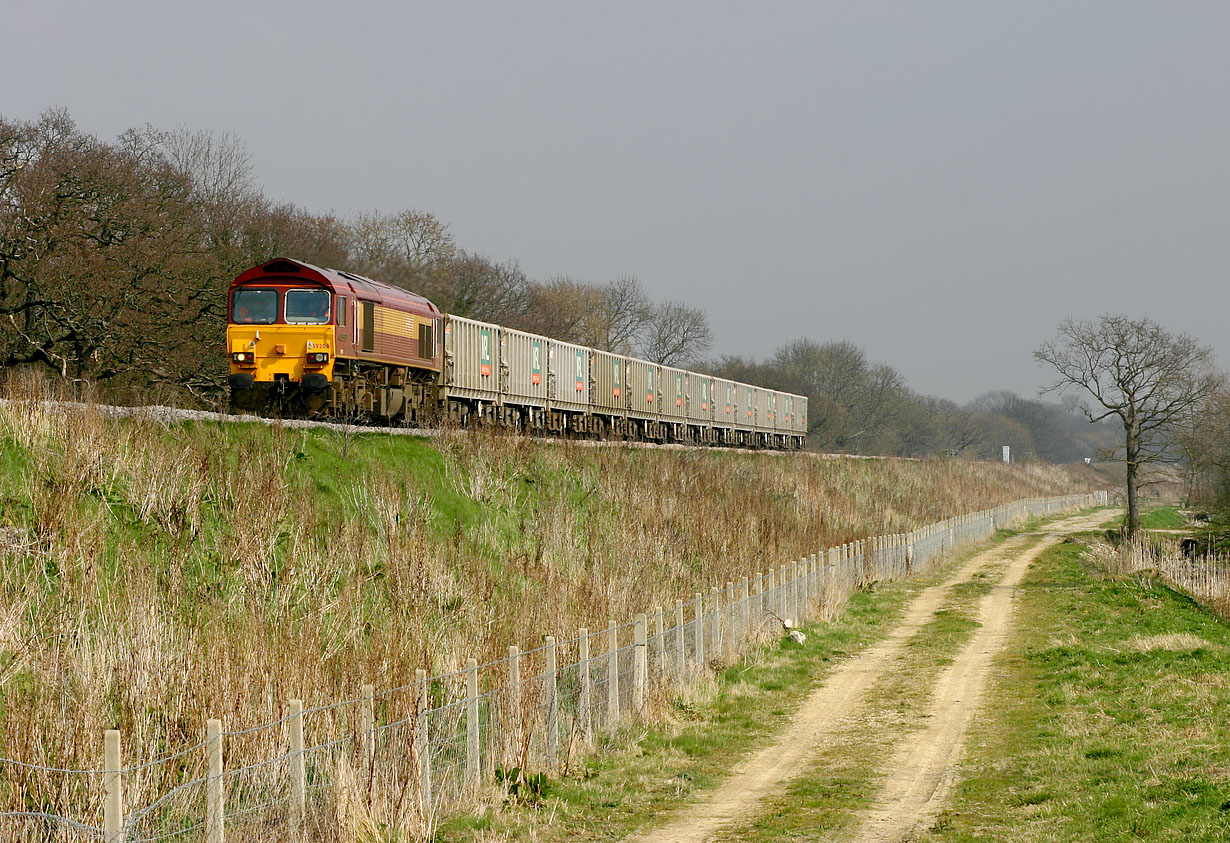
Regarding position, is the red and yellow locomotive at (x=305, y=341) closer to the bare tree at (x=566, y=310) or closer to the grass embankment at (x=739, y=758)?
the grass embankment at (x=739, y=758)

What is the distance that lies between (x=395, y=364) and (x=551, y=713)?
1535 cm

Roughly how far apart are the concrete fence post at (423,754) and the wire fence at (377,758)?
0.02m

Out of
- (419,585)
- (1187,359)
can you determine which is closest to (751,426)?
(1187,359)

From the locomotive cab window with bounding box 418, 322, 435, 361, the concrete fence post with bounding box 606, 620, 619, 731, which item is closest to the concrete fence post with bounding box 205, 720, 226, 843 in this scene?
the concrete fence post with bounding box 606, 620, 619, 731

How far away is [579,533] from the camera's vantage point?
833 inches

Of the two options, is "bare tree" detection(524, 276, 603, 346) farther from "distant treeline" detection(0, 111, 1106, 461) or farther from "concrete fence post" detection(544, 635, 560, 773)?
"concrete fence post" detection(544, 635, 560, 773)

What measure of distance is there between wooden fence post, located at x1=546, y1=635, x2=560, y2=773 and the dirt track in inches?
53.4

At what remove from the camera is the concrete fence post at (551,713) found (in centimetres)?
1096

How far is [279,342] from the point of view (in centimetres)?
2292

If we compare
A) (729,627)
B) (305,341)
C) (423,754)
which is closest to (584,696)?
(423,754)

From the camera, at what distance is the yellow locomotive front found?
890 inches

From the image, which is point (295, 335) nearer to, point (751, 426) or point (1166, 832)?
point (1166, 832)

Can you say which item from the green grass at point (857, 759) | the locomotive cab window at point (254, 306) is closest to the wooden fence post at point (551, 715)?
the green grass at point (857, 759)

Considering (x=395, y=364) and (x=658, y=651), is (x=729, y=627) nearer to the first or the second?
(x=658, y=651)
